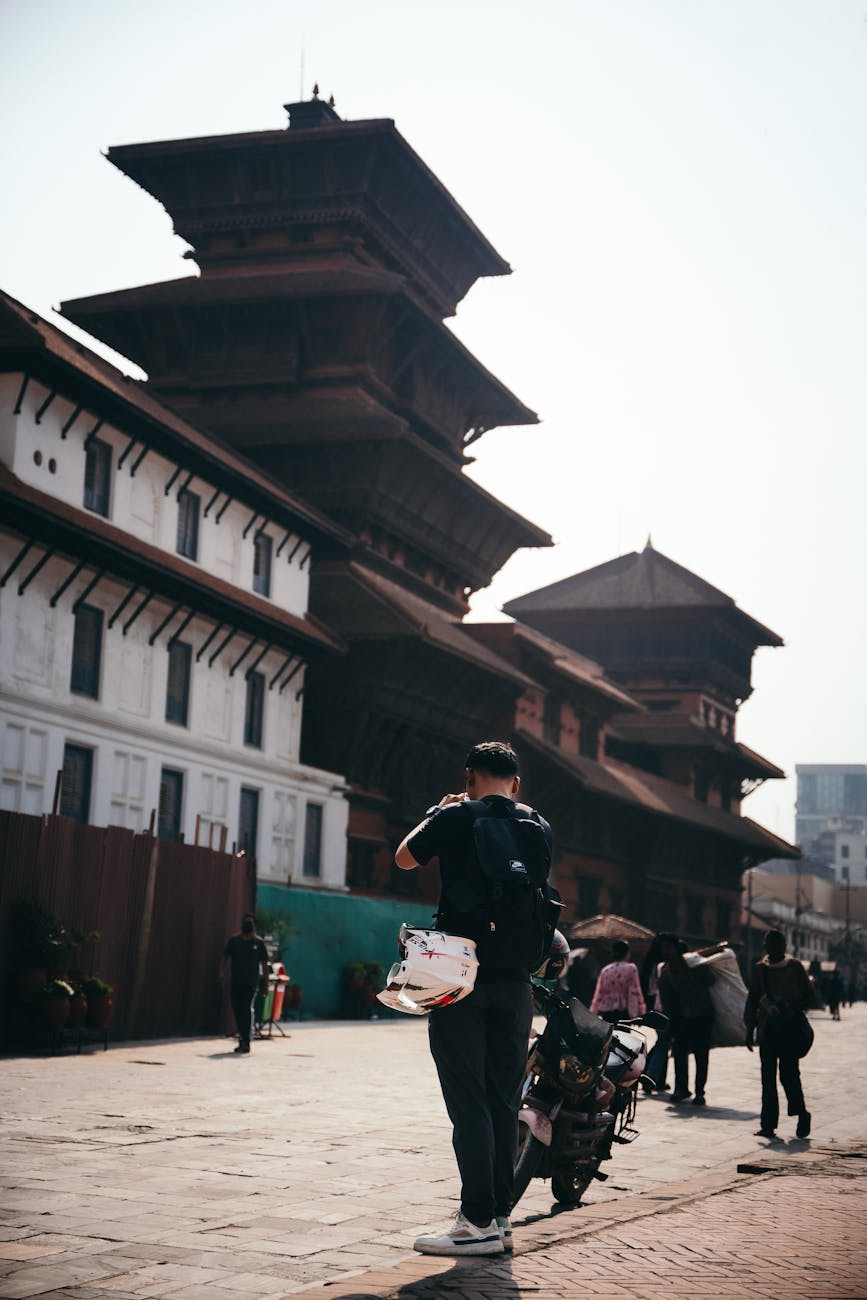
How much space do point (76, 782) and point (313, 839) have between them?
9.35m

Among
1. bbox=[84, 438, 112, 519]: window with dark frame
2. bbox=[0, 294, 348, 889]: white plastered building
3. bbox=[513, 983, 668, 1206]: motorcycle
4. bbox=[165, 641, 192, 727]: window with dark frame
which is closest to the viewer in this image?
bbox=[513, 983, 668, 1206]: motorcycle

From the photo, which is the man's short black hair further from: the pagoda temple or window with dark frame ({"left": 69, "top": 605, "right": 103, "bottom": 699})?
the pagoda temple

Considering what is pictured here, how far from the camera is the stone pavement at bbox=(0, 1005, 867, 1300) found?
19.4ft

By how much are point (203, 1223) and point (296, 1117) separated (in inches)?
201

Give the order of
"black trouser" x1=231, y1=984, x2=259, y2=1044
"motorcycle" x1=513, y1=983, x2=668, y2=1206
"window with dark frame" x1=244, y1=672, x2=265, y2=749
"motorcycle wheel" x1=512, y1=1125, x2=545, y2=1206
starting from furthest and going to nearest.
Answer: "window with dark frame" x1=244, y1=672, x2=265, y2=749 → "black trouser" x1=231, y1=984, x2=259, y2=1044 → "motorcycle" x1=513, y1=983, x2=668, y2=1206 → "motorcycle wheel" x1=512, y1=1125, x2=545, y2=1206

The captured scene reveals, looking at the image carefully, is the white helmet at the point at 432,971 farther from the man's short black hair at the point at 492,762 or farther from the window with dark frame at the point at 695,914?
the window with dark frame at the point at 695,914

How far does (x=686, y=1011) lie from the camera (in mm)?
15727

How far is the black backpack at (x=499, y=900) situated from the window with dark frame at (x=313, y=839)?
29.0 metres

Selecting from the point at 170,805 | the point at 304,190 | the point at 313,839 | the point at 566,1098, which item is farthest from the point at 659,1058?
the point at 304,190

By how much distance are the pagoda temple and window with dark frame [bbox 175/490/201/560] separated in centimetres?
596

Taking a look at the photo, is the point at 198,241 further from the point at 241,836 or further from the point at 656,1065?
the point at 656,1065

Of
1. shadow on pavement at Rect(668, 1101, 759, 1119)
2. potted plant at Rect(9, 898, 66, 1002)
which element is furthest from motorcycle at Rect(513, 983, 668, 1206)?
potted plant at Rect(9, 898, 66, 1002)

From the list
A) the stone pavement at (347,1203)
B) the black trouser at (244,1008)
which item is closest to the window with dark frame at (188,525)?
the black trouser at (244,1008)

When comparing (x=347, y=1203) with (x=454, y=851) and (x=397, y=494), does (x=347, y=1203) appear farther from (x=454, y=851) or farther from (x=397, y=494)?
(x=397, y=494)
